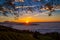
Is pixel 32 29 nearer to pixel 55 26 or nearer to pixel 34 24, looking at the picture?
pixel 34 24

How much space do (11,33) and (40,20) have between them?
0.42 meters

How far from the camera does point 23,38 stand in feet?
6.73

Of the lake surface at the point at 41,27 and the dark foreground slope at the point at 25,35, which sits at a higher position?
the lake surface at the point at 41,27

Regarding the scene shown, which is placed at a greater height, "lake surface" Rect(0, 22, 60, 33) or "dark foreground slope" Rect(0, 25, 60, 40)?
"lake surface" Rect(0, 22, 60, 33)

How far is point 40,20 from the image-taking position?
6.81ft

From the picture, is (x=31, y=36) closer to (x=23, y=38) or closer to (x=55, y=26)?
(x=23, y=38)

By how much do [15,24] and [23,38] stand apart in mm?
213

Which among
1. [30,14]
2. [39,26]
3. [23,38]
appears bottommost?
[23,38]

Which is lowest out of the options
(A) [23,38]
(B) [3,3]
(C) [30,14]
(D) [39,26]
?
(A) [23,38]

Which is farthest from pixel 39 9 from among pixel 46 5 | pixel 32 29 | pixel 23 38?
pixel 23 38

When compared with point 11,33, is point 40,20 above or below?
above

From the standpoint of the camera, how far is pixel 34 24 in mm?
2066

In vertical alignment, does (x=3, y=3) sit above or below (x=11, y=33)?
above

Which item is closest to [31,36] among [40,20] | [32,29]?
[32,29]
